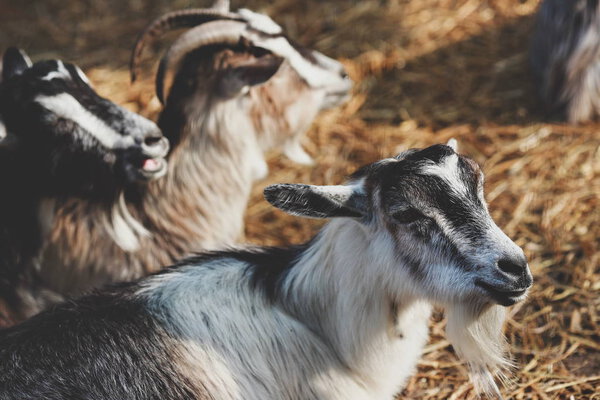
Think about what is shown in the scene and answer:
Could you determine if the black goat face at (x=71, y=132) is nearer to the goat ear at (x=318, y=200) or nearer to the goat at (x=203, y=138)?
the goat at (x=203, y=138)

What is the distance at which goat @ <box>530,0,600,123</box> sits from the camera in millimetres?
5430

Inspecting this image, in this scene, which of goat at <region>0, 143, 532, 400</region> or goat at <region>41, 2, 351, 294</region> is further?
goat at <region>41, 2, 351, 294</region>

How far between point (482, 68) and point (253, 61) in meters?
2.68

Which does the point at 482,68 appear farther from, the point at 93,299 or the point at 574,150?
the point at 93,299

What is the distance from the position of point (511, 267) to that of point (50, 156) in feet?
7.22

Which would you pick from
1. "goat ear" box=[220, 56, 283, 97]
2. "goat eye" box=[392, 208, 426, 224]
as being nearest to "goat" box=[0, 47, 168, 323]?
"goat ear" box=[220, 56, 283, 97]

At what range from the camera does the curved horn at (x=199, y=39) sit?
3.97 metres

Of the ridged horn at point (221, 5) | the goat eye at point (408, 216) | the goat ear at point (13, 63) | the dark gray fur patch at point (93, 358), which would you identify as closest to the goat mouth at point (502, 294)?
the goat eye at point (408, 216)

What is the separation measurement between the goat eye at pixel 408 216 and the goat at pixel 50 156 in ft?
4.67

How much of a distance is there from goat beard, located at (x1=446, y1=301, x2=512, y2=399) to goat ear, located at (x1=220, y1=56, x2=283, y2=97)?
67.4 inches

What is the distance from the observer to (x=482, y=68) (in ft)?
20.2

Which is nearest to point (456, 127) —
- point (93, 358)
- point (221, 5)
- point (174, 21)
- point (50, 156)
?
point (221, 5)

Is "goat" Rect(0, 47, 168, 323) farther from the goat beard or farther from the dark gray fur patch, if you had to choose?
the goat beard

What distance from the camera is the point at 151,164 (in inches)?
149
